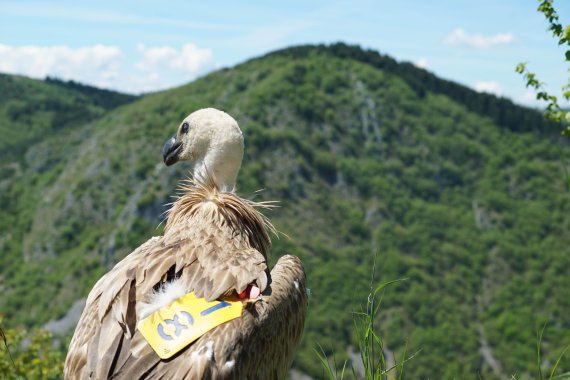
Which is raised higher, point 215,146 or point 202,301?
point 215,146

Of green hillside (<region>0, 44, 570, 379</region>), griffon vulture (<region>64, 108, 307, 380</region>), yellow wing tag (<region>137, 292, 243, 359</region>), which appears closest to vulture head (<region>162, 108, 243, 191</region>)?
griffon vulture (<region>64, 108, 307, 380</region>)

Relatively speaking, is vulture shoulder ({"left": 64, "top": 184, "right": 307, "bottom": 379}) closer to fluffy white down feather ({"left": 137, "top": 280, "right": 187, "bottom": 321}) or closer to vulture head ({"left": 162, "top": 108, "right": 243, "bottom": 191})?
fluffy white down feather ({"left": 137, "top": 280, "right": 187, "bottom": 321})

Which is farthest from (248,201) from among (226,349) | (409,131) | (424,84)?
(424,84)

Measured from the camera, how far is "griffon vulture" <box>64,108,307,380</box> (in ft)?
12.8

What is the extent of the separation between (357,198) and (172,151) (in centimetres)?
12227

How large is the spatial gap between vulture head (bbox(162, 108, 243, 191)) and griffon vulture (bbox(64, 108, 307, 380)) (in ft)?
0.04

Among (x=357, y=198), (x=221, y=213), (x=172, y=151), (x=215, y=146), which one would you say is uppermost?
(x=215, y=146)

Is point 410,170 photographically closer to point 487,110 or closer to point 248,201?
point 487,110

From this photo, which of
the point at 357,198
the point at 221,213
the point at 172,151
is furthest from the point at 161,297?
the point at 357,198

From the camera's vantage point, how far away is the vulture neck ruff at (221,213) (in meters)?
5.38

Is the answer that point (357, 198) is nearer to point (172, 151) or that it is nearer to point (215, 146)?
point (172, 151)

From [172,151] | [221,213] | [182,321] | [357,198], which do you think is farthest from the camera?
[357,198]

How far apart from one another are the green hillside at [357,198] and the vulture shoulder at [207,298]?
249ft

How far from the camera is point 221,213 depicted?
17.7 feet
